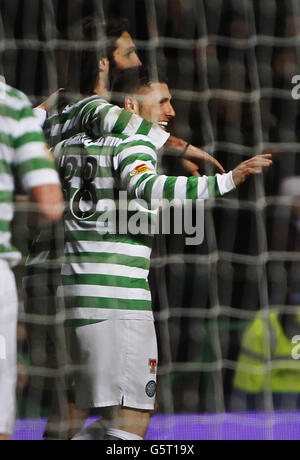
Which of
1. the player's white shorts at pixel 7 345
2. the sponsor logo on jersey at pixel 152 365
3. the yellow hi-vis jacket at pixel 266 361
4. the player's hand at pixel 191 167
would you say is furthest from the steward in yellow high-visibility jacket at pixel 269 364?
the player's white shorts at pixel 7 345

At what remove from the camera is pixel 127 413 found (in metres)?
1.58

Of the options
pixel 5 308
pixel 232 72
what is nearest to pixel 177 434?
pixel 5 308

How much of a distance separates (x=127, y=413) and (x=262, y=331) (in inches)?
27.2

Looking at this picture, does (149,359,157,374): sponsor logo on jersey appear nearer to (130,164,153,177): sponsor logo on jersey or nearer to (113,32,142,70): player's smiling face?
(130,164,153,177): sponsor logo on jersey

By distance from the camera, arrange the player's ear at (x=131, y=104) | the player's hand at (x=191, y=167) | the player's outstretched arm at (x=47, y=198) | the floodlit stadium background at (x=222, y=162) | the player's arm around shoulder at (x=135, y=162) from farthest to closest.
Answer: the floodlit stadium background at (x=222, y=162), the player's hand at (x=191, y=167), the player's ear at (x=131, y=104), the player's arm around shoulder at (x=135, y=162), the player's outstretched arm at (x=47, y=198)

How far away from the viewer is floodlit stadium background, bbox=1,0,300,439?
80.7 inches

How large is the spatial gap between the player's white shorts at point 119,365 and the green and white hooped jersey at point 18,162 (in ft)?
0.97

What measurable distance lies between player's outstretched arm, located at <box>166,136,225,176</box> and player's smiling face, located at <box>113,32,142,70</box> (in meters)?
0.19

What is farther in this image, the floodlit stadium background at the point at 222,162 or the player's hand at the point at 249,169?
the floodlit stadium background at the point at 222,162

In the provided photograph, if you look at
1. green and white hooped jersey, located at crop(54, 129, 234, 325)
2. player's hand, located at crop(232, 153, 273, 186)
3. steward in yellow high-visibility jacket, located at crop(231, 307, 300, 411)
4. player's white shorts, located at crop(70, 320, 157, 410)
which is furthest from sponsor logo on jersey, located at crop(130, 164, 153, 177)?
steward in yellow high-visibility jacket, located at crop(231, 307, 300, 411)

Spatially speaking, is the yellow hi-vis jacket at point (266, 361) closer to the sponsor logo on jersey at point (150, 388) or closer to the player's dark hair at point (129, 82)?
the sponsor logo on jersey at point (150, 388)

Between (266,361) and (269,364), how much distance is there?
0.02m

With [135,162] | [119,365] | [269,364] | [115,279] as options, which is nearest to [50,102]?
[135,162]

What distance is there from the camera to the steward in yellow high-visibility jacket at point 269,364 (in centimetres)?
213
